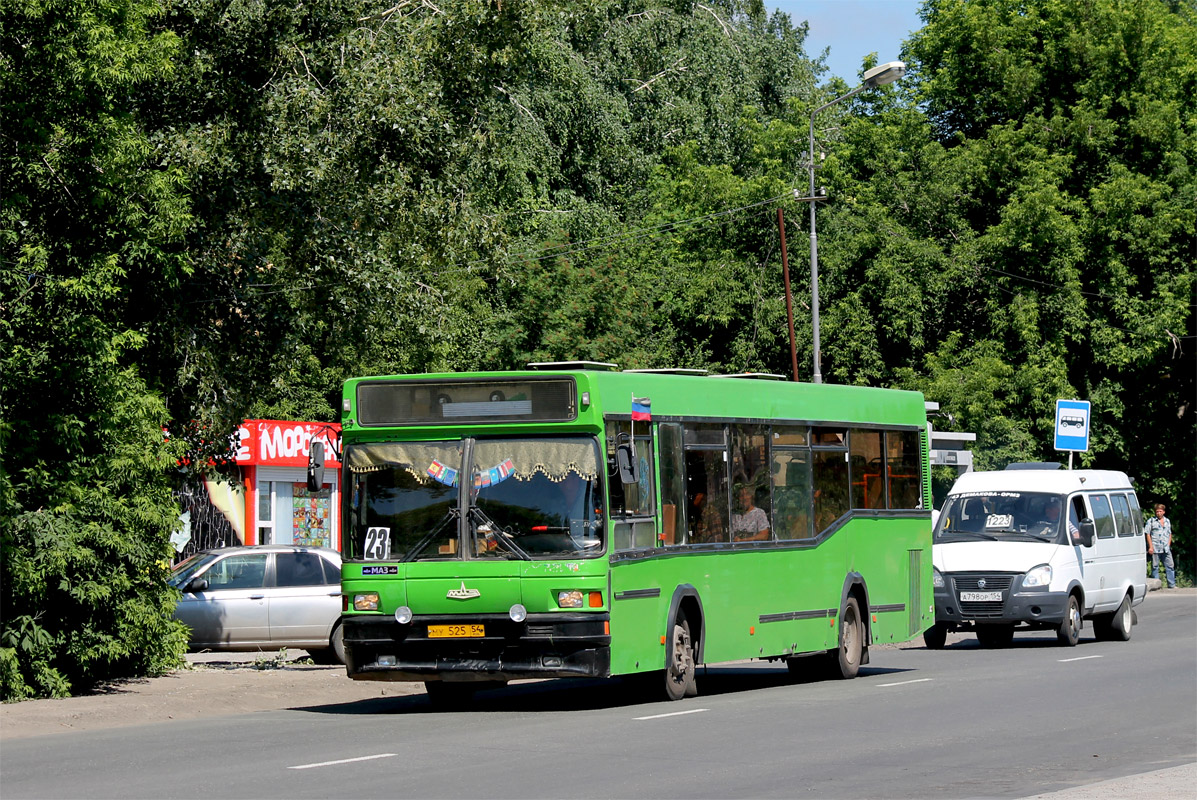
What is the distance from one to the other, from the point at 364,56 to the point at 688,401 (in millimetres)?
6482

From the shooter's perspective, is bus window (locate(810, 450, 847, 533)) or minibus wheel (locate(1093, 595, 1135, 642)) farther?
minibus wheel (locate(1093, 595, 1135, 642))

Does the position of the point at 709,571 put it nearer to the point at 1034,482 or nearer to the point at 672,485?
the point at 672,485

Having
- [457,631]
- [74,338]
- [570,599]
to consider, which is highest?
[74,338]

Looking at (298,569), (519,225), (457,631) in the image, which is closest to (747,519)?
(457,631)

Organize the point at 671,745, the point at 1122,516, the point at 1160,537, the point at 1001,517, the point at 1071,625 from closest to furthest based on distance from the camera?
the point at 671,745, the point at 1071,625, the point at 1001,517, the point at 1122,516, the point at 1160,537

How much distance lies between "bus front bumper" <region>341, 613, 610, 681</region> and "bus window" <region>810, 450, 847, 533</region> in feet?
16.0

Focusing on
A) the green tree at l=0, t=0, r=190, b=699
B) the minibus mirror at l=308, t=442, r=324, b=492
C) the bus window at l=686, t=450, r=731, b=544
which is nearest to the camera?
the minibus mirror at l=308, t=442, r=324, b=492

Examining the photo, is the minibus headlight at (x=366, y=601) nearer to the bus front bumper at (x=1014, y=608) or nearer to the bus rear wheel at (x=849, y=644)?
the bus rear wheel at (x=849, y=644)

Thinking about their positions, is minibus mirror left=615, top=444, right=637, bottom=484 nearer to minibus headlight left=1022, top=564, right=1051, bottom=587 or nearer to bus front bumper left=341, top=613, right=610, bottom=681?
bus front bumper left=341, top=613, right=610, bottom=681

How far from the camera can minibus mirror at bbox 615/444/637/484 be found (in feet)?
46.8

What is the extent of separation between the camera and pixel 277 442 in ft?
114

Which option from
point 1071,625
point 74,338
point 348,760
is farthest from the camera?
point 1071,625

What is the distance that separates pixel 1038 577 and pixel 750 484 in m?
8.34

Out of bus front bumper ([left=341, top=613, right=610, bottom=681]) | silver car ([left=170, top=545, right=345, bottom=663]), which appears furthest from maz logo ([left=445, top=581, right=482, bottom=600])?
silver car ([left=170, top=545, right=345, bottom=663])
